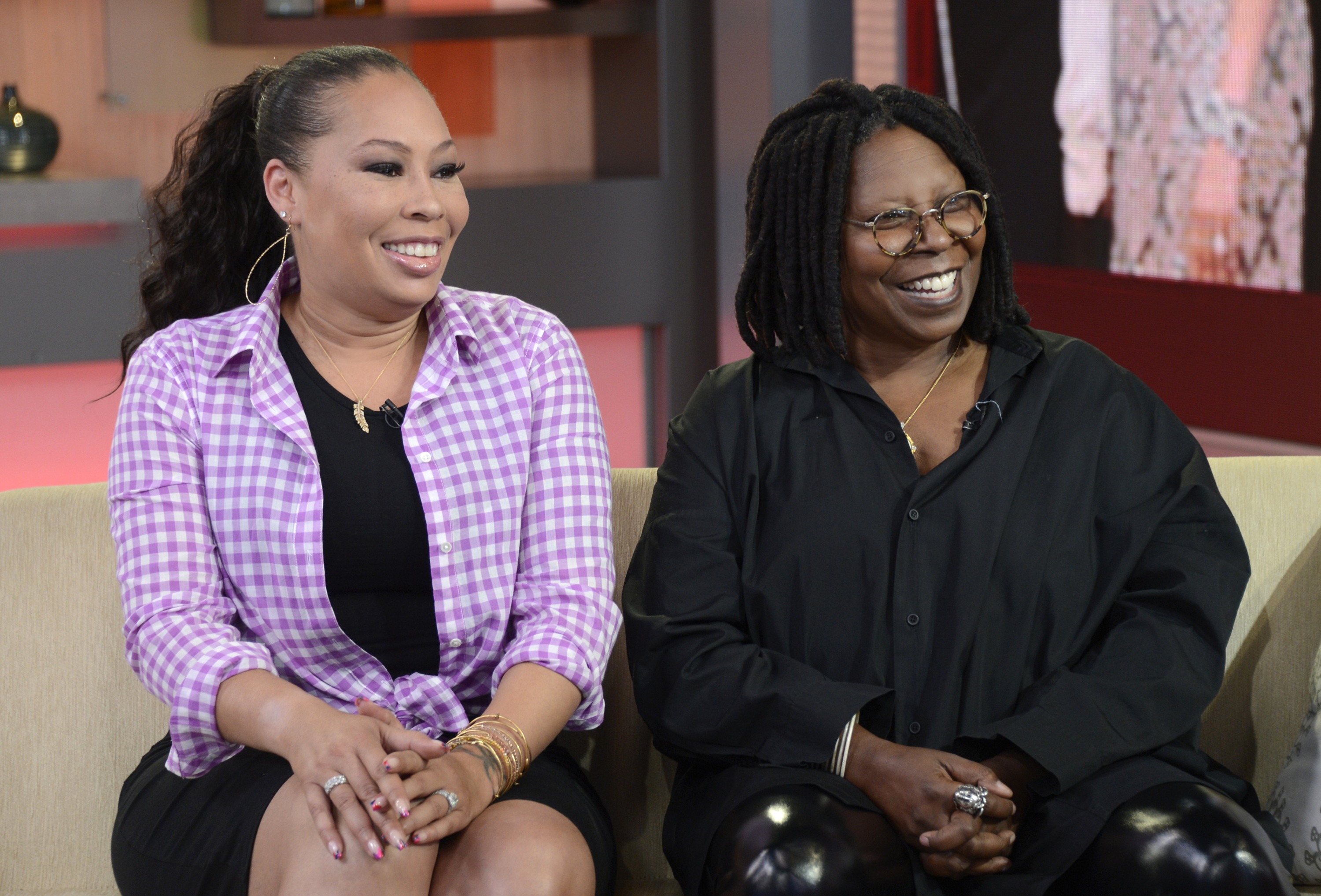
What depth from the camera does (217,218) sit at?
189cm

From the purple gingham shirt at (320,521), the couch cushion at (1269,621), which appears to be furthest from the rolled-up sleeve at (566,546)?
the couch cushion at (1269,621)

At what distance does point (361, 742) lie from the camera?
1.44 metres

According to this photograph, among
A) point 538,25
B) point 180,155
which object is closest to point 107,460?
point 538,25

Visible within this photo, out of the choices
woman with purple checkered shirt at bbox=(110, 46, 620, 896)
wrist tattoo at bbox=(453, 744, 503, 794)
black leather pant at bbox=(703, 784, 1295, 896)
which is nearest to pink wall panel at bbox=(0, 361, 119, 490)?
woman with purple checkered shirt at bbox=(110, 46, 620, 896)

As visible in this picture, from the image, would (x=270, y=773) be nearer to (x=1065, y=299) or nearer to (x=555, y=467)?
(x=555, y=467)

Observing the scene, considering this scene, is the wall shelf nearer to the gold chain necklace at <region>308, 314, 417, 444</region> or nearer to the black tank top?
the gold chain necklace at <region>308, 314, 417, 444</region>

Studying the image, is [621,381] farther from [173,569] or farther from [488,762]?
[488,762]

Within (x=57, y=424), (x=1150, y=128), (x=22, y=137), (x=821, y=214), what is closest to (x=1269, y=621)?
(x=821, y=214)

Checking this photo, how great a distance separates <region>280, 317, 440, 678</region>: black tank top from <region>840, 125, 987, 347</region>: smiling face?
0.60 meters

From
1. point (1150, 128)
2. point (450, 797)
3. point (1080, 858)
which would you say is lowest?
point (1080, 858)

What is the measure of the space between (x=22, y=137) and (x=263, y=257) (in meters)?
1.93

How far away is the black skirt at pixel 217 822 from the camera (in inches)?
59.7

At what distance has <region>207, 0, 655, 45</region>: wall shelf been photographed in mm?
3783

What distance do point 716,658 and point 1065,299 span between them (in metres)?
1.99
